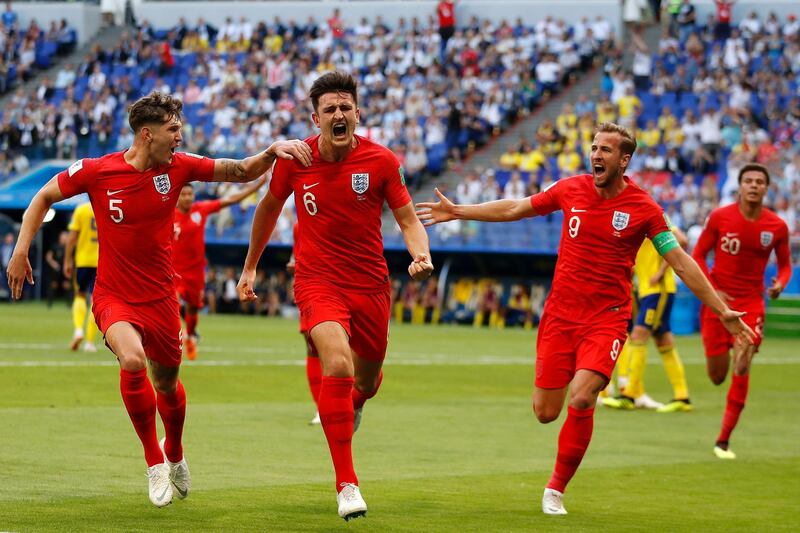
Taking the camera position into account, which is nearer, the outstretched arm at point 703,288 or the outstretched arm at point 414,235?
the outstretched arm at point 414,235

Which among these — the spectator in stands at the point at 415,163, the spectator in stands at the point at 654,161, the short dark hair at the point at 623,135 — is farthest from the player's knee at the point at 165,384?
the spectator in stands at the point at 415,163

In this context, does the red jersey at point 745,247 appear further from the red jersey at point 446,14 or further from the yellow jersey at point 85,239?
the red jersey at point 446,14

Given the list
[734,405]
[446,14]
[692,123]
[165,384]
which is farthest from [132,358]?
[446,14]

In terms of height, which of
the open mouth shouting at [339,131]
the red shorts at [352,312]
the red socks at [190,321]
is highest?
the open mouth shouting at [339,131]

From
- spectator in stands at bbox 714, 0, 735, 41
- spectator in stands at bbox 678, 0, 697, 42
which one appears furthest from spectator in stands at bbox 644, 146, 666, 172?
spectator in stands at bbox 678, 0, 697, 42

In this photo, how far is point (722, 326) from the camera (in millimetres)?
13578

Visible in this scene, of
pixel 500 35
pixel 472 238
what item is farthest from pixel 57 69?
pixel 472 238

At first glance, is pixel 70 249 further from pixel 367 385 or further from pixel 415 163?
pixel 415 163

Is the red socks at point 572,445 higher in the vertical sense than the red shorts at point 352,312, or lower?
lower

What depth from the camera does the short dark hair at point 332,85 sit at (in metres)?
9.00

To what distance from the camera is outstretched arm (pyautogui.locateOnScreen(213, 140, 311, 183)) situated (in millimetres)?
9086

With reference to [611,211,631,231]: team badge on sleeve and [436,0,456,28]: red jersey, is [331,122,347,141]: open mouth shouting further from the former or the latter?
[436,0,456,28]: red jersey

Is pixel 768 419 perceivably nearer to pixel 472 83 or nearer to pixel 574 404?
pixel 574 404

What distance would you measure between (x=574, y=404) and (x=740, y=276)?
464 cm
